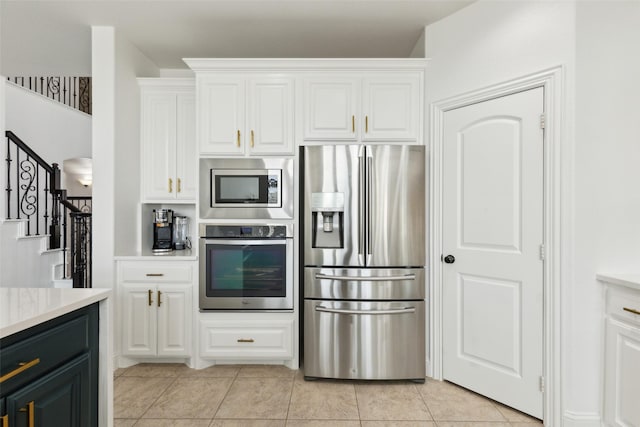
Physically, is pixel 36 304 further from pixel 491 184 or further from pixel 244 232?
pixel 491 184

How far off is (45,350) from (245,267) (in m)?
1.70

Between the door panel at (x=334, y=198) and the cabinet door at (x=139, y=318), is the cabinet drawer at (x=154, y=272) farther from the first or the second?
the door panel at (x=334, y=198)

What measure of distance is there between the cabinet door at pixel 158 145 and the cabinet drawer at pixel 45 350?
2061 millimetres

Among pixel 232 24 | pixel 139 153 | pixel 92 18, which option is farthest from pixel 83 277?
pixel 232 24

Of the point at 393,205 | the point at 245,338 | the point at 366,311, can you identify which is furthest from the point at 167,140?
the point at 366,311

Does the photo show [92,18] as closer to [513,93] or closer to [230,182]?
[230,182]

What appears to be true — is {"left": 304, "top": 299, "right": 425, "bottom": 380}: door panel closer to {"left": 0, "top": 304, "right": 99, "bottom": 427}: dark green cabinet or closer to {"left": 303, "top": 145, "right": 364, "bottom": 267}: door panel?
{"left": 303, "top": 145, "right": 364, "bottom": 267}: door panel

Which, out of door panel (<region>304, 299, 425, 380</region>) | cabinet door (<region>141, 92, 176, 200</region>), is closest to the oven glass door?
door panel (<region>304, 299, 425, 380</region>)

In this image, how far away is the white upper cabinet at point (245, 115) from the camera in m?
2.97

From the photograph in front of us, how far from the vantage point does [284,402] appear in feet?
8.18

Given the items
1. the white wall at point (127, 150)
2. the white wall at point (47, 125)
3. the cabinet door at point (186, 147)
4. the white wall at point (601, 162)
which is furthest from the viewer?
the white wall at point (47, 125)

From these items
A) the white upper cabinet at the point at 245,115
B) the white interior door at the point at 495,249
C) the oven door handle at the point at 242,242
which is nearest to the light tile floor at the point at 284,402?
the white interior door at the point at 495,249

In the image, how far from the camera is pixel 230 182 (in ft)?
9.68

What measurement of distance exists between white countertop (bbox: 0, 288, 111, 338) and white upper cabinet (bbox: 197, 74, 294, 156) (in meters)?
1.69
